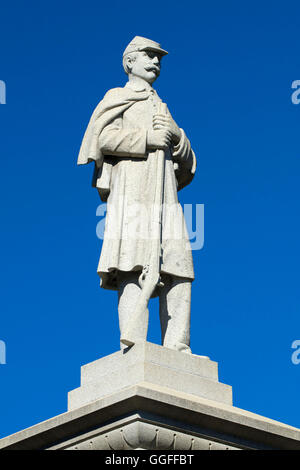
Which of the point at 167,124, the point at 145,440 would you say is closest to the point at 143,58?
the point at 167,124

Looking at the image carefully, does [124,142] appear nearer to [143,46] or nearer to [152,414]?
[143,46]

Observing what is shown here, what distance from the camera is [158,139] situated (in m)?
14.2

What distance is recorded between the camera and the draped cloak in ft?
45.0

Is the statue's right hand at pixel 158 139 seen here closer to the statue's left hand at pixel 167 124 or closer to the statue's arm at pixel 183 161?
the statue's left hand at pixel 167 124

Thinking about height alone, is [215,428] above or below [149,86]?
below

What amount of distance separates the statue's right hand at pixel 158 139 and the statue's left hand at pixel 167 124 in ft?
0.30

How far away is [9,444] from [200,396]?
2.49m

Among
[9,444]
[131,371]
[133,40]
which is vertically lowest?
[9,444]

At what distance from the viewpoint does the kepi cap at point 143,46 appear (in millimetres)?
14820

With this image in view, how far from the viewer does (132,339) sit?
12.7 m

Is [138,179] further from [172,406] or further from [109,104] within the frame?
[172,406]

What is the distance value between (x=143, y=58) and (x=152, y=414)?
18.6 ft

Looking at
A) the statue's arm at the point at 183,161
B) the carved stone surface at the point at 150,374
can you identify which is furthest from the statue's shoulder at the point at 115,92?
the carved stone surface at the point at 150,374

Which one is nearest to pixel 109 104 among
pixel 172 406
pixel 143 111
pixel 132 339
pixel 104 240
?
pixel 143 111
